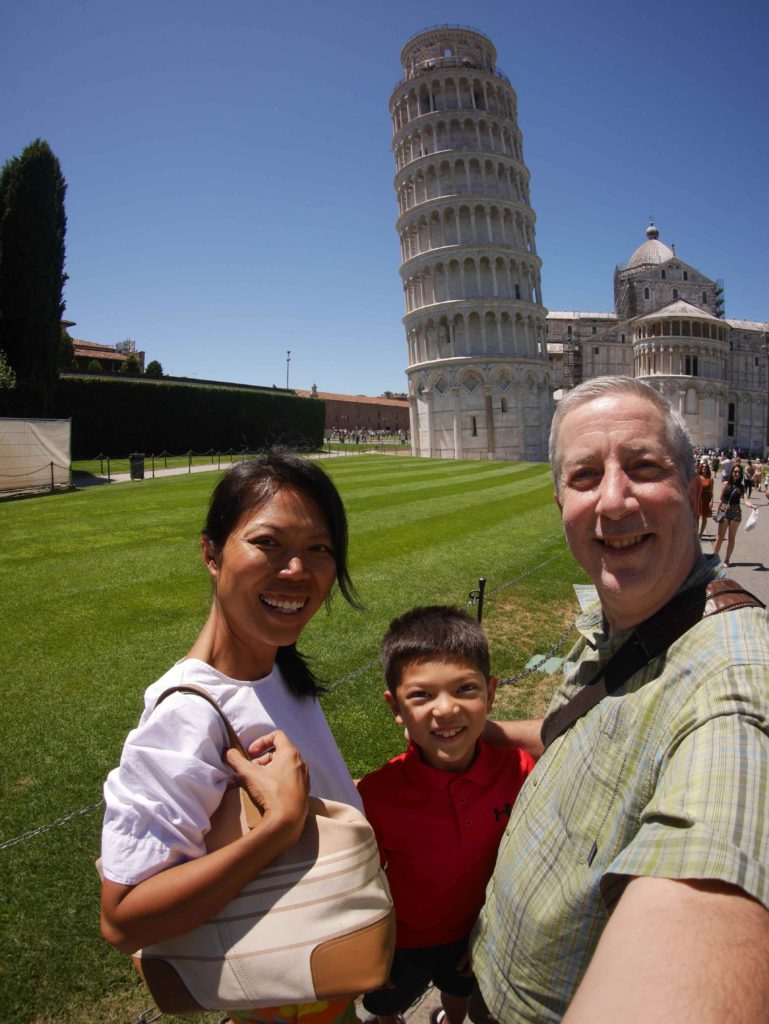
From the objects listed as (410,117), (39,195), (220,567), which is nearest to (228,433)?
(39,195)

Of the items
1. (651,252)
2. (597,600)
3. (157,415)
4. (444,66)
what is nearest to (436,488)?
(597,600)

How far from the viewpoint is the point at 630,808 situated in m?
1.37

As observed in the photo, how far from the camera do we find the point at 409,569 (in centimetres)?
1123

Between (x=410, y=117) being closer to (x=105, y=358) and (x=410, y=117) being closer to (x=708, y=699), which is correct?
(x=105, y=358)

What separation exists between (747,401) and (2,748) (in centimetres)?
10289

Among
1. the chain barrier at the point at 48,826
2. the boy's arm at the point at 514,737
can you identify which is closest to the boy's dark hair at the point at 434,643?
the boy's arm at the point at 514,737

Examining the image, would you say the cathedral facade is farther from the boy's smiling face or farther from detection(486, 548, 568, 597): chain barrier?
the boy's smiling face

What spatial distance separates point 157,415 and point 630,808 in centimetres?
4306

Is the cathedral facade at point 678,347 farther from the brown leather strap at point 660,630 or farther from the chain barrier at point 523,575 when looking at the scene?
the brown leather strap at point 660,630

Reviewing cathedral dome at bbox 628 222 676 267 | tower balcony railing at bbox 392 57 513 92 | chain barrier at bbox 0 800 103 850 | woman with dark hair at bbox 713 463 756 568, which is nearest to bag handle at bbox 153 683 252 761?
chain barrier at bbox 0 800 103 850

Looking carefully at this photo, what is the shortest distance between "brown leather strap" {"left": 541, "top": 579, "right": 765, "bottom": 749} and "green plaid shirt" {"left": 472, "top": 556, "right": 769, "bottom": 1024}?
33mm

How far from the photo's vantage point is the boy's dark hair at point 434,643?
250 cm

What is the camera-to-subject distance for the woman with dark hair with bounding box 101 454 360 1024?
1.43 m

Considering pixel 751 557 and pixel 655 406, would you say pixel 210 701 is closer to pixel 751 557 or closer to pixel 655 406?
pixel 655 406
